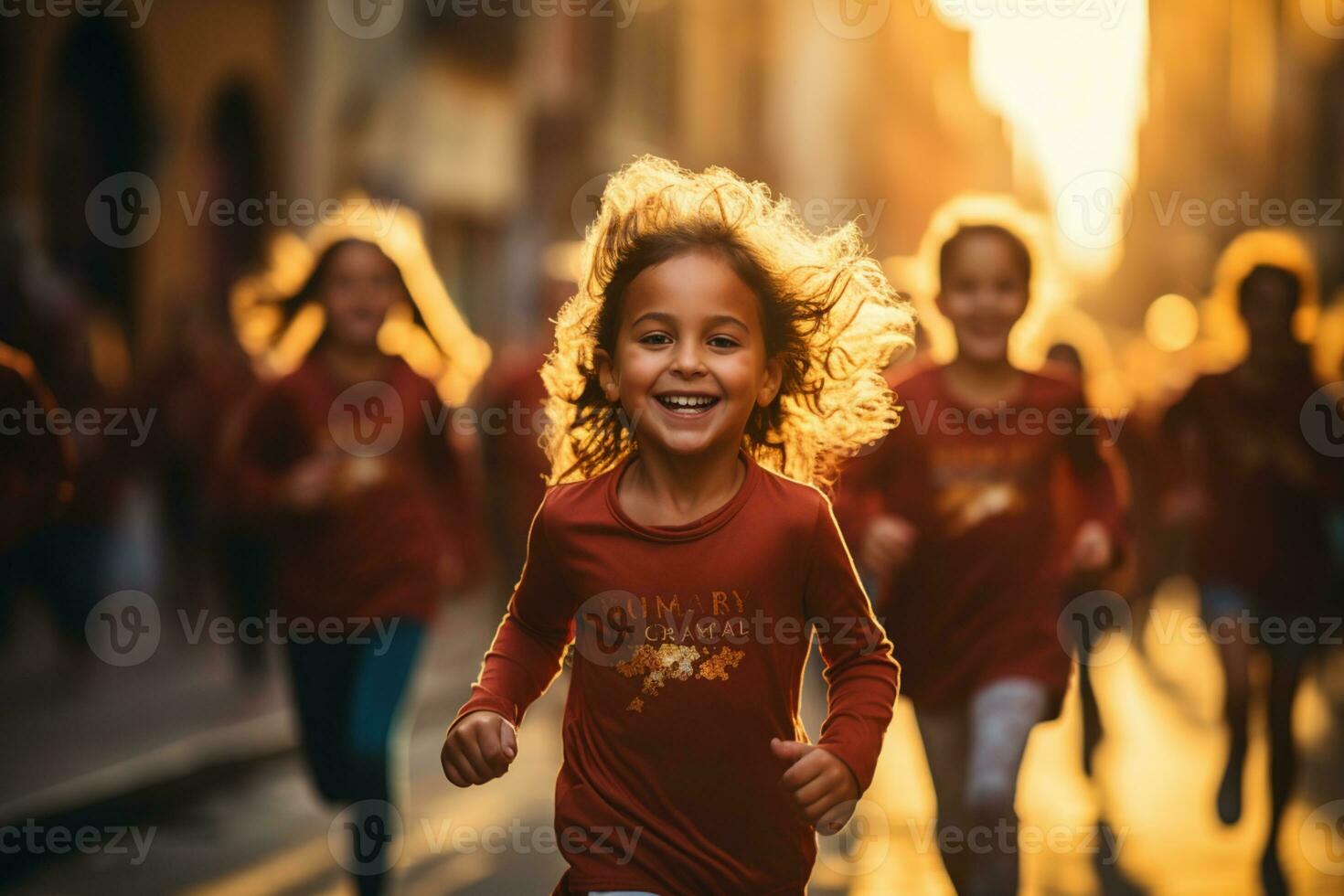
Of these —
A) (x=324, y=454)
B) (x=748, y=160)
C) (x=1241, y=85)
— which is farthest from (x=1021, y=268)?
(x=1241, y=85)

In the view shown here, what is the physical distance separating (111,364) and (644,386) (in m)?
10.5

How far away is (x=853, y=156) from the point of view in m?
61.2

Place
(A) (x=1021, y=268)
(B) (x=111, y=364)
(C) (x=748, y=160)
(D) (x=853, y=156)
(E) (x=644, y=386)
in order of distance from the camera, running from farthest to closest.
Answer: (D) (x=853, y=156) < (C) (x=748, y=160) < (B) (x=111, y=364) < (A) (x=1021, y=268) < (E) (x=644, y=386)

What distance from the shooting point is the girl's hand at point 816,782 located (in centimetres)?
308

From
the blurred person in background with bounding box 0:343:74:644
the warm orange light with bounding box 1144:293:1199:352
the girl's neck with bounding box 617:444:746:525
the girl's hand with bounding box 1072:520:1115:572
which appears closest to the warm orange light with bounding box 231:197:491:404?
the blurred person in background with bounding box 0:343:74:644

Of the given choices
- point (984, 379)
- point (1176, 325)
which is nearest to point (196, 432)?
point (984, 379)

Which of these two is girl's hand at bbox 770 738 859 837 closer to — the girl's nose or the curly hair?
the girl's nose

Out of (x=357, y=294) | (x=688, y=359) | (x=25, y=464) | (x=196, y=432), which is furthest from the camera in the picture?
(x=196, y=432)

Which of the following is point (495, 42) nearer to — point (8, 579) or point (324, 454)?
point (8, 579)

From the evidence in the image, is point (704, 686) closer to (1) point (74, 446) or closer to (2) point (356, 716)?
(2) point (356, 716)

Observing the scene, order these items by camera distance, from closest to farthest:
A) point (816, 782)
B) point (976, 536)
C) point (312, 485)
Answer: point (816, 782)
point (976, 536)
point (312, 485)

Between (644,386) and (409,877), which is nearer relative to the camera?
(644,386)

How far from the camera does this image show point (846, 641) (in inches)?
133

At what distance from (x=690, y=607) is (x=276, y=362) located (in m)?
4.20
